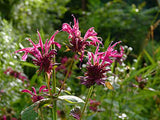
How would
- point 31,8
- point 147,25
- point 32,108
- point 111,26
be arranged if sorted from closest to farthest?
point 32,108 → point 31,8 → point 111,26 → point 147,25

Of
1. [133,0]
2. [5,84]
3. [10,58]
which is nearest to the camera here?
[5,84]

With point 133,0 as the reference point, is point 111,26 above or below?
below

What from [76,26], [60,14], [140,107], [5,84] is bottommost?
[140,107]

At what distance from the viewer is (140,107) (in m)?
1.93

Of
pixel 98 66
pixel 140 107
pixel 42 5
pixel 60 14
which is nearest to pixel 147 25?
pixel 60 14

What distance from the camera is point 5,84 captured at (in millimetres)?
1640

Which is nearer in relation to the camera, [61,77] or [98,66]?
[98,66]

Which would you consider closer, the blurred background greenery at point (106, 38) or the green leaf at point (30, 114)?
the green leaf at point (30, 114)

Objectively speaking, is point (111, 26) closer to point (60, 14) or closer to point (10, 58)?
point (60, 14)

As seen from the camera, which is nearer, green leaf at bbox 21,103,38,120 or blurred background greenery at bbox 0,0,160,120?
green leaf at bbox 21,103,38,120

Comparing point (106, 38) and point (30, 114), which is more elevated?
point (106, 38)

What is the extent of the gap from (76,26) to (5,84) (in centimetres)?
109

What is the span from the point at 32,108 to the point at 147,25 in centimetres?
359

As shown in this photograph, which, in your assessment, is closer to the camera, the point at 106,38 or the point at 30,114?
the point at 30,114
